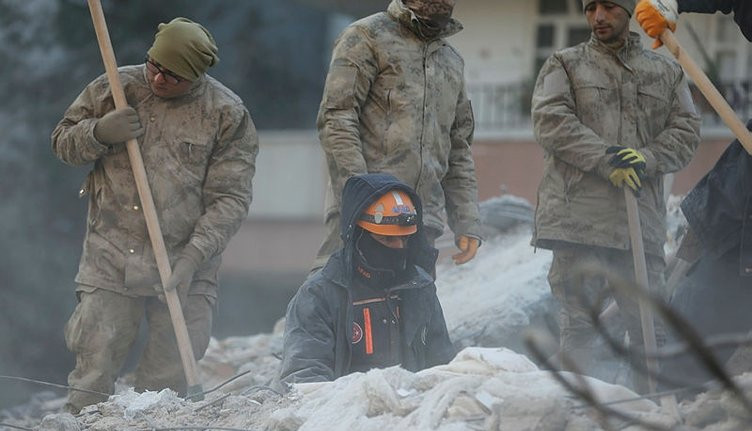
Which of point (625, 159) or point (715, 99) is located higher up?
point (715, 99)

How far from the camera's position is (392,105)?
6.68 metres

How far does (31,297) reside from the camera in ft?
47.1

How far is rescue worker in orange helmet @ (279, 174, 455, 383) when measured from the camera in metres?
5.58

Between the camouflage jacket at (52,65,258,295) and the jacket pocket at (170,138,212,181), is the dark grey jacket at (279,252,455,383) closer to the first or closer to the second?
the camouflage jacket at (52,65,258,295)

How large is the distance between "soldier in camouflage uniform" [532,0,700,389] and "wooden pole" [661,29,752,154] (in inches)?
36.0

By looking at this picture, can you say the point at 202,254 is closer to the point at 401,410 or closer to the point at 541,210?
the point at 541,210

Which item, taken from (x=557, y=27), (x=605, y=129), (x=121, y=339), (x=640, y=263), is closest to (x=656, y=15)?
(x=605, y=129)

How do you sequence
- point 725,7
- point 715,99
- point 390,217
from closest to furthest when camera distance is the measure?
1. point 715,99
2. point 390,217
3. point 725,7

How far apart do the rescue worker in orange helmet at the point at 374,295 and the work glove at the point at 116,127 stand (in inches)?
45.0

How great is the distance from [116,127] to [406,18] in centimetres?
138

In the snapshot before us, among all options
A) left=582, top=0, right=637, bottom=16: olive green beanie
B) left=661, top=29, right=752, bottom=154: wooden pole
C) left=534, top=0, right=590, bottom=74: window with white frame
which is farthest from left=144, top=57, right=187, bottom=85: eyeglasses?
left=534, top=0, right=590, bottom=74: window with white frame

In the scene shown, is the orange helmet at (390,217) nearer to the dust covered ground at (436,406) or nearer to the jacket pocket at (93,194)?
the dust covered ground at (436,406)

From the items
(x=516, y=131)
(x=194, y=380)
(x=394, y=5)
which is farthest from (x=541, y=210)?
(x=516, y=131)

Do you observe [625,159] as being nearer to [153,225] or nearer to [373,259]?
[373,259]
